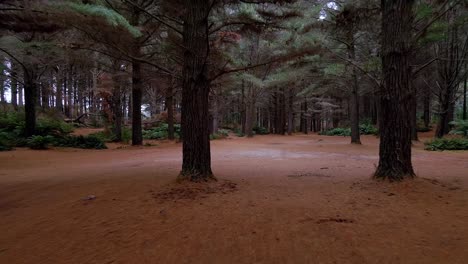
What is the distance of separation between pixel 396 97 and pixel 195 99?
373 centimetres

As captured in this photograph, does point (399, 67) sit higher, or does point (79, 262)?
point (399, 67)

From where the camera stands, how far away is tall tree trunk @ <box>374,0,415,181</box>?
5.23 metres

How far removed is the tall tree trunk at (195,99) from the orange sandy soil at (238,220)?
0.45m

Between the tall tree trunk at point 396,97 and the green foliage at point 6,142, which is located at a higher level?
the tall tree trunk at point 396,97

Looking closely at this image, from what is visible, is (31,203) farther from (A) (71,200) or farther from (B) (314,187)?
(B) (314,187)

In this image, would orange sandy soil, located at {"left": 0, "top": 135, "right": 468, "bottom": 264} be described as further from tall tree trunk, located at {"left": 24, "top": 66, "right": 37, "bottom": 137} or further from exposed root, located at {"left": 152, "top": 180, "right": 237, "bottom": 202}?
tall tree trunk, located at {"left": 24, "top": 66, "right": 37, "bottom": 137}

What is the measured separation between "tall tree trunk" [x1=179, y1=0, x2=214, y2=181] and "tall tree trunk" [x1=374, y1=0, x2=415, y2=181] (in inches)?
132

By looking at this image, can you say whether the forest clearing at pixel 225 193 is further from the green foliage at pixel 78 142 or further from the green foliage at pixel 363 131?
the green foliage at pixel 363 131

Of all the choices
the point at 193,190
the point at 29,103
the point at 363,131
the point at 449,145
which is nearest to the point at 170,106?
the point at 29,103

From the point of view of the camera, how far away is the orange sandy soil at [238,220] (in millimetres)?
2631

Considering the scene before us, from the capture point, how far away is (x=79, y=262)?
2.55 metres

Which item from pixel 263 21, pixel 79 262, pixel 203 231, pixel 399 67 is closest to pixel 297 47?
pixel 263 21

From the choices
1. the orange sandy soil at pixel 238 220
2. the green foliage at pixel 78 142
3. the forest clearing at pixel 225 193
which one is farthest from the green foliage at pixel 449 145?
the green foliage at pixel 78 142

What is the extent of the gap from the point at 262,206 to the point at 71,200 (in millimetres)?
2951
